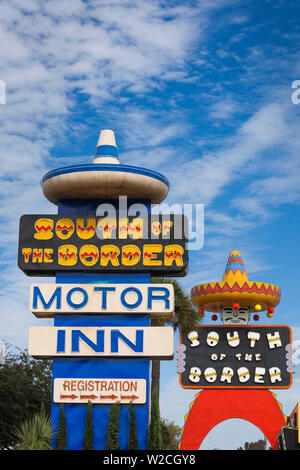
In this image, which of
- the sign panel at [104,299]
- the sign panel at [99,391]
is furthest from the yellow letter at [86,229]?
the sign panel at [99,391]

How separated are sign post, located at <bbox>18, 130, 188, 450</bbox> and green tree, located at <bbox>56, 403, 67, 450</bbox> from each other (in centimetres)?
22

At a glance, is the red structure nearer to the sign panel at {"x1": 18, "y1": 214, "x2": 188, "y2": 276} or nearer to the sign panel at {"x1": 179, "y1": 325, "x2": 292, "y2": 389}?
the sign panel at {"x1": 179, "y1": 325, "x2": 292, "y2": 389}

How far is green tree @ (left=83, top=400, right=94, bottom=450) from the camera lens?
24.9 m

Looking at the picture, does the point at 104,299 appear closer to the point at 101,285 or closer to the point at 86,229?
the point at 101,285

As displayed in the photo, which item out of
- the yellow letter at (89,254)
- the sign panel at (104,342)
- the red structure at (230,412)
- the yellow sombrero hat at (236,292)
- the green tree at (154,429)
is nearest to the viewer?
the green tree at (154,429)

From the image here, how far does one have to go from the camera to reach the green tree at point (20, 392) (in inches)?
1400

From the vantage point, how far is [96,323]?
2617cm

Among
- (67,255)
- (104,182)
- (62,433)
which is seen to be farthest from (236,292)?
(62,433)

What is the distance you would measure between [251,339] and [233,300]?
210 cm

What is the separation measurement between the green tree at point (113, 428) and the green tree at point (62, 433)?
61.7 inches

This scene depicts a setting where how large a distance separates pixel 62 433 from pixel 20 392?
11.8m

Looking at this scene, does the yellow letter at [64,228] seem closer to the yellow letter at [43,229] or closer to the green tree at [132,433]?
the yellow letter at [43,229]
